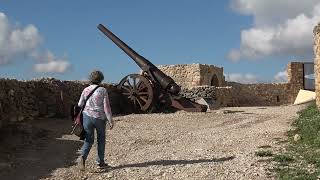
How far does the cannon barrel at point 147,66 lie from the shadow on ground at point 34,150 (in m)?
5.93

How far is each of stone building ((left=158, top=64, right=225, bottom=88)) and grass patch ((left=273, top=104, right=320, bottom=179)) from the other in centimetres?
1716

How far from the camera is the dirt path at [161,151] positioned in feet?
23.4

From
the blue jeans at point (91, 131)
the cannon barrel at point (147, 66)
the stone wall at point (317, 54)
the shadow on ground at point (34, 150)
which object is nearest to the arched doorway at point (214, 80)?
the cannon barrel at point (147, 66)

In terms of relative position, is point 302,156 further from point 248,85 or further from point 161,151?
point 248,85

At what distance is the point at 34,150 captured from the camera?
369 inches

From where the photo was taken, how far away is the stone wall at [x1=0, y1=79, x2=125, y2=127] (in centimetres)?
1123

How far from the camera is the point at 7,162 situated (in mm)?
8141

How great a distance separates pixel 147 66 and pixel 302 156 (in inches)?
428

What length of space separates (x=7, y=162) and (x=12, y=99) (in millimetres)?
3832

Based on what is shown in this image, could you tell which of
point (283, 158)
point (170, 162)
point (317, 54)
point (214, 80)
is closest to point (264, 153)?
point (283, 158)

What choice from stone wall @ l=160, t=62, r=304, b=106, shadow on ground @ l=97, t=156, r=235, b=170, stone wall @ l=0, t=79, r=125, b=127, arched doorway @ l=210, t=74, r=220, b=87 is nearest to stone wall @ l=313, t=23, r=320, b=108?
shadow on ground @ l=97, t=156, r=235, b=170

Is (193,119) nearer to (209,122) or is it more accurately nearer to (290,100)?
(209,122)

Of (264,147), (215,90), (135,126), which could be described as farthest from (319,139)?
(215,90)

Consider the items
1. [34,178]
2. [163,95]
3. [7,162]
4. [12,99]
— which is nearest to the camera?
[34,178]
